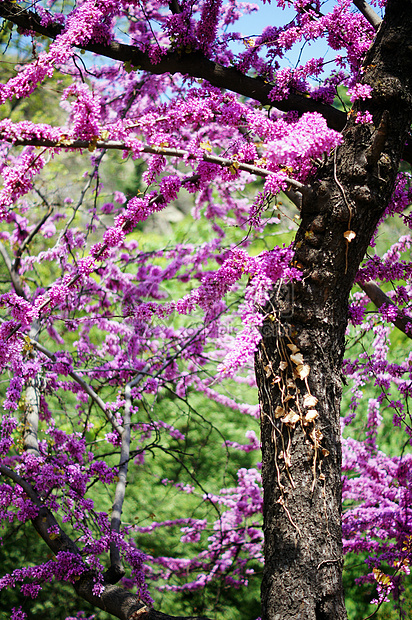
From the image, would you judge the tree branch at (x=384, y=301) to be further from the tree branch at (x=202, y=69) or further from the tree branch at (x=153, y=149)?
the tree branch at (x=153, y=149)

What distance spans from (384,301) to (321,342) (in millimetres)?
1132

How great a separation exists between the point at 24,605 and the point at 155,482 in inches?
71.5

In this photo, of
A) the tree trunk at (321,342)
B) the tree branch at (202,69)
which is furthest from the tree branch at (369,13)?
the tree trunk at (321,342)

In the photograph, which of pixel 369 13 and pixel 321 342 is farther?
pixel 369 13

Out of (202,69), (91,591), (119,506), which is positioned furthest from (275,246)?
(91,591)

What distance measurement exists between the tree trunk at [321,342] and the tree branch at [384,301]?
84 cm

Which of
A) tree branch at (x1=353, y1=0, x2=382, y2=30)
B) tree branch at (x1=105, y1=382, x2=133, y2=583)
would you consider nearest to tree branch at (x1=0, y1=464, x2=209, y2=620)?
tree branch at (x1=105, y1=382, x2=133, y2=583)

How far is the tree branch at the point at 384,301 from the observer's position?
264cm

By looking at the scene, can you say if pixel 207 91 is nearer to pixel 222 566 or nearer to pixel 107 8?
pixel 107 8

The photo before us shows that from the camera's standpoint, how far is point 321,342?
6.13 feet

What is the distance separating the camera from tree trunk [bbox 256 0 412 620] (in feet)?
5.59

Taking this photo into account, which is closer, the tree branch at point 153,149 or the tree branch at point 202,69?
the tree branch at point 153,149

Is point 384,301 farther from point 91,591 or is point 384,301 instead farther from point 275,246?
point 91,591

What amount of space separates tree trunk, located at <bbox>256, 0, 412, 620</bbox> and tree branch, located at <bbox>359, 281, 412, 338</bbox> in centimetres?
84
